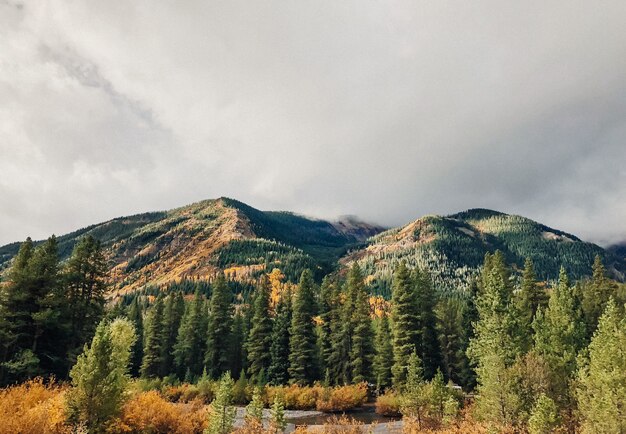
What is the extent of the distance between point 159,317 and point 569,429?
6315cm

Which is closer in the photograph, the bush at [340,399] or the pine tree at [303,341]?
the bush at [340,399]

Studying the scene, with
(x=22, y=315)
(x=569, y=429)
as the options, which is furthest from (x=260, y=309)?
(x=569, y=429)

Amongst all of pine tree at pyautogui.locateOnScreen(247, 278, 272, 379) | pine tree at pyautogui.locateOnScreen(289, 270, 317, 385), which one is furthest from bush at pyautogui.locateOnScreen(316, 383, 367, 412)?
pine tree at pyautogui.locateOnScreen(247, 278, 272, 379)

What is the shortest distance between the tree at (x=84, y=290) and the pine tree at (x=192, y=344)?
26.1m

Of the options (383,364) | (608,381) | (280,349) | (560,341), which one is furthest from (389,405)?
(608,381)

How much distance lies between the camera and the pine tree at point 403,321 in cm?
4766

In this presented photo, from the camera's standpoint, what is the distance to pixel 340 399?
158ft

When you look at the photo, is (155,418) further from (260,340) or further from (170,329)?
(170,329)

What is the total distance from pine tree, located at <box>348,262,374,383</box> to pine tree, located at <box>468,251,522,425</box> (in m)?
26.8

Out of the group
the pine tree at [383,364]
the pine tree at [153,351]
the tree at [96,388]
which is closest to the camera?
the tree at [96,388]

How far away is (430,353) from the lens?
51.0 meters

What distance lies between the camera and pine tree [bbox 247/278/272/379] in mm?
61219

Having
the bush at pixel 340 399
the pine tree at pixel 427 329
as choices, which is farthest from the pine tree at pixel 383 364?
the pine tree at pixel 427 329

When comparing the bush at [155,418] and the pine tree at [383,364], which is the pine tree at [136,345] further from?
the bush at [155,418]
